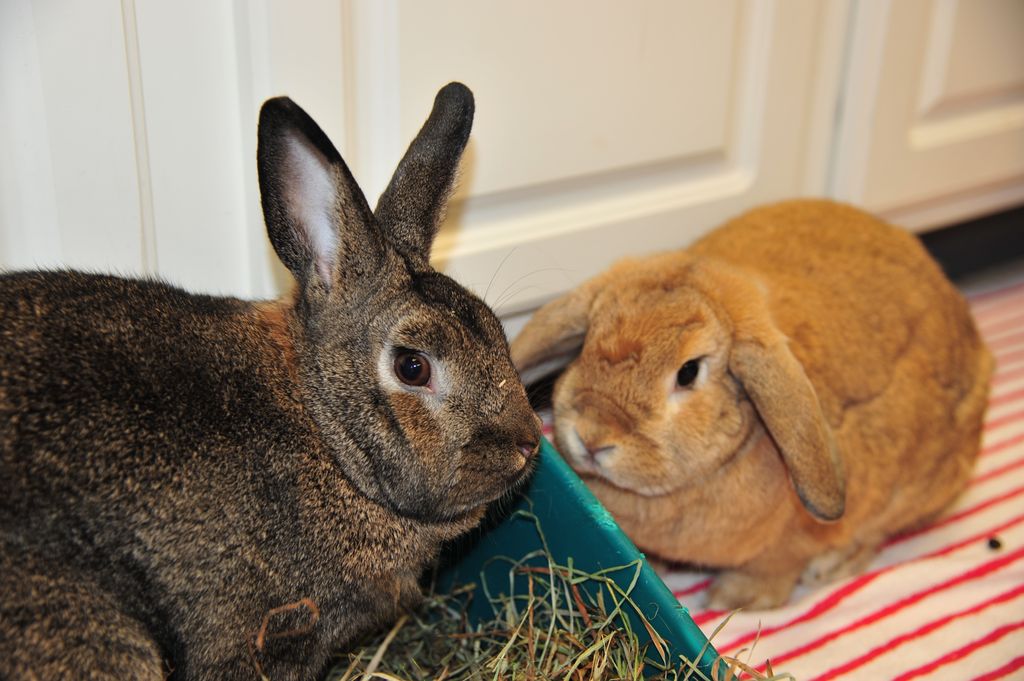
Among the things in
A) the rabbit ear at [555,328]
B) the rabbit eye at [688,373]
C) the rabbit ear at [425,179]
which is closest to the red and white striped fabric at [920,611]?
the rabbit eye at [688,373]

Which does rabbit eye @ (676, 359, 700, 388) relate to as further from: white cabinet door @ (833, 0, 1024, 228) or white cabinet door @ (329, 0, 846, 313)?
white cabinet door @ (833, 0, 1024, 228)

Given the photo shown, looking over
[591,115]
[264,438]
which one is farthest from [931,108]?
[264,438]

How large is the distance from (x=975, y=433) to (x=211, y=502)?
1.66 meters

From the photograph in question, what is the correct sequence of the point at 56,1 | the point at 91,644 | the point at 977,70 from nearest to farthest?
the point at 91,644 < the point at 56,1 < the point at 977,70

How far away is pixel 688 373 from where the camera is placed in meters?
1.90

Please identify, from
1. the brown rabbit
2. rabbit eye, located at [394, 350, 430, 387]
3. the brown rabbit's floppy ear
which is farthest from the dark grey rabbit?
the brown rabbit's floppy ear

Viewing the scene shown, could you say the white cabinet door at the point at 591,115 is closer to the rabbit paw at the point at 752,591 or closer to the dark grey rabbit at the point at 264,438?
the dark grey rabbit at the point at 264,438

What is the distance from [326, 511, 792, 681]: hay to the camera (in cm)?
170

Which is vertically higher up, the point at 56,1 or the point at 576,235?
the point at 56,1

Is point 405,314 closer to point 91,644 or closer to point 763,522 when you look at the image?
point 91,644

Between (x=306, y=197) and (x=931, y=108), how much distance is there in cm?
184

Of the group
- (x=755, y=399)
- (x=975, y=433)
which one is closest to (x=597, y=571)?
(x=755, y=399)

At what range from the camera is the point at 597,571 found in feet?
5.84

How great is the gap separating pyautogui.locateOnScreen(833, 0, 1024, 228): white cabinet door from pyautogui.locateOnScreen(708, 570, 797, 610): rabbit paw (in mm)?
1035
